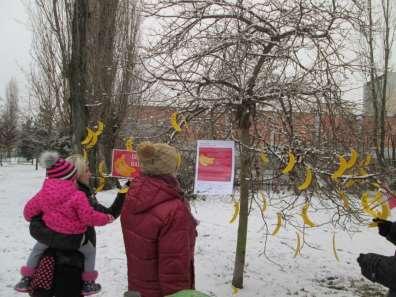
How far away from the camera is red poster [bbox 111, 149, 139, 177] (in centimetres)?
375

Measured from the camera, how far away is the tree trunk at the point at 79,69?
8.14 m

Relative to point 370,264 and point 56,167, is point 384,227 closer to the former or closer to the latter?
point 370,264

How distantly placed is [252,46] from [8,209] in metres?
7.70

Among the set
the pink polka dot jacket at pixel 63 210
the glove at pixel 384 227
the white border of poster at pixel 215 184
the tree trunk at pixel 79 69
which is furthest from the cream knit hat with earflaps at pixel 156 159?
Result: the tree trunk at pixel 79 69

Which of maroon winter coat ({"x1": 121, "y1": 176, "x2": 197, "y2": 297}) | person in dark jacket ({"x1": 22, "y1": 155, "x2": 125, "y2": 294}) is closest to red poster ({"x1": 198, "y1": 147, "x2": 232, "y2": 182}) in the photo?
person in dark jacket ({"x1": 22, "y1": 155, "x2": 125, "y2": 294})

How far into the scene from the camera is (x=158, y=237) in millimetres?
2316

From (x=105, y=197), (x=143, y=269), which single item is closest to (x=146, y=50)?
(x=143, y=269)

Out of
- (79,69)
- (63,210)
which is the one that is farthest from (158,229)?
(79,69)

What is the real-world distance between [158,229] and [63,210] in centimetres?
92

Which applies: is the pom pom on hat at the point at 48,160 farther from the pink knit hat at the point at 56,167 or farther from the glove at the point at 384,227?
the glove at the point at 384,227

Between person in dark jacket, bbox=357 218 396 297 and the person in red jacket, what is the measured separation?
98 cm

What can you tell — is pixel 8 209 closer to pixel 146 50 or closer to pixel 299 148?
pixel 146 50

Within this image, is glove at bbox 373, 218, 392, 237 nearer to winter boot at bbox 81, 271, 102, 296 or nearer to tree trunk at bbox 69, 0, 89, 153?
winter boot at bbox 81, 271, 102, 296

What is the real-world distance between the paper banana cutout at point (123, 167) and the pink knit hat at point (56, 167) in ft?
2.41
